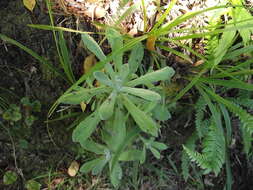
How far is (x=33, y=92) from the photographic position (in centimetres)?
191

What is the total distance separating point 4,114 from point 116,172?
2.58 ft

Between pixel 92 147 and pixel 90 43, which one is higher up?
pixel 90 43

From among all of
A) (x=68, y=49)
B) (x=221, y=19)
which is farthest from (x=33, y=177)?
(x=221, y=19)

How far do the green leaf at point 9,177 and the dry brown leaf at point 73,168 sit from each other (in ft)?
1.12

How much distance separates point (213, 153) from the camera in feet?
5.95

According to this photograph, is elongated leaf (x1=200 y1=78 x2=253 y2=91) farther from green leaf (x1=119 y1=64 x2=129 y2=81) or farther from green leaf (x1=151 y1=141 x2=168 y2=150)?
green leaf (x1=119 y1=64 x2=129 y2=81)

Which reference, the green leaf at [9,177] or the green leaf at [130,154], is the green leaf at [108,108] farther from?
the green leaf at [9,177]

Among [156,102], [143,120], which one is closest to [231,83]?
[156,102]

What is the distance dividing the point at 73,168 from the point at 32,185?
28 cm

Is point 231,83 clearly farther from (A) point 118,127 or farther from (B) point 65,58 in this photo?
(B) point 65,58

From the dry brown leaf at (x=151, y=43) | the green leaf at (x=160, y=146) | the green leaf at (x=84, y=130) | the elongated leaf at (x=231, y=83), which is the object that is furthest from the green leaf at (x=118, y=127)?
the elongated leaf at (x=231, y=83)

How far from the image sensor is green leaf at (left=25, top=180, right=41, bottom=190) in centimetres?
195

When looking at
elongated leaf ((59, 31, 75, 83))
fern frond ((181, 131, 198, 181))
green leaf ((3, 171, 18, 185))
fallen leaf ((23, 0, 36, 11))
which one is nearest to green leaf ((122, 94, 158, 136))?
elongated leaf ((59, 31, 75, 83))

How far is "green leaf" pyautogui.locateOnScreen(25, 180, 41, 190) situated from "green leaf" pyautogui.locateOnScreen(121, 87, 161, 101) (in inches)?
38.8
